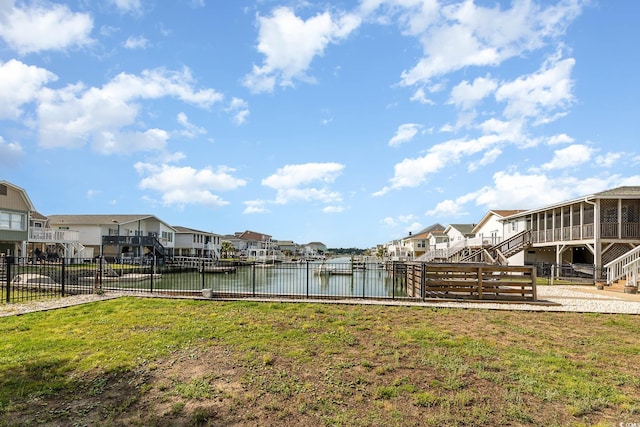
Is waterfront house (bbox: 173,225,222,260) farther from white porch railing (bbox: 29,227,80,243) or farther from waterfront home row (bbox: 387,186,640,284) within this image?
waterfront home row (bbox: 387,186,640,284)

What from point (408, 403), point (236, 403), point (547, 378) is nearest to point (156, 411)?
point (236, 403)

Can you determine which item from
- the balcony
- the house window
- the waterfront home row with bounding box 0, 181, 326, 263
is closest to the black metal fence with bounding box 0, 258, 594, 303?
the balcony

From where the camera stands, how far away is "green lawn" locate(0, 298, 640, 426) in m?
4.35

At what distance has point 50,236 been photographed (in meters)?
32.6

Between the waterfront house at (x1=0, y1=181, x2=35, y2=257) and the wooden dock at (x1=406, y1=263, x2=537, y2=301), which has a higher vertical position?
the waterfront house at (x1=0, y1=181, x2=35, y2=257)

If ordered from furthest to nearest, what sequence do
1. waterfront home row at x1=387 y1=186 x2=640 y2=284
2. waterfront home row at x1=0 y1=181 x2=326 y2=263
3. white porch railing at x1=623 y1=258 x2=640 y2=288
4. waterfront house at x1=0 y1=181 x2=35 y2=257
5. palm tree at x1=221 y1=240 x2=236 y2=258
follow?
palm tree at x1=221 y1=240 x2=236 y2=258 < waterfront home row at x1=0 y1=181 x2=326 y2=263 < waterfront house at x1=0 y1=181 x2=35 y2=257 < waterfront home row at x1=387 y1=186 x2=640 y2=284 < white porch railing at x1=623 y1=258 x2=640 y2=288

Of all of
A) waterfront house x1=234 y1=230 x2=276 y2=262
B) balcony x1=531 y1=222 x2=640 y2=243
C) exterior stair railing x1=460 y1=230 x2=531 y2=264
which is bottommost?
waterfront house x1=234 y1=230 x2=276 y2=262

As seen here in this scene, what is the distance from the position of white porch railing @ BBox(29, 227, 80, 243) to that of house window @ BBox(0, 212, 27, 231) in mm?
906

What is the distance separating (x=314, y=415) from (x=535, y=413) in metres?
2.71

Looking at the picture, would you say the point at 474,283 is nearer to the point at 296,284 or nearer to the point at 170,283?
the point at 296,284

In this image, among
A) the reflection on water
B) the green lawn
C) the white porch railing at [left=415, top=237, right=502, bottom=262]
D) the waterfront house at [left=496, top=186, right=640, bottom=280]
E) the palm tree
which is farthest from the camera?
the palm tree

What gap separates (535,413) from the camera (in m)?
4.37

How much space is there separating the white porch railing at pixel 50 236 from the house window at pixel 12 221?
0.91 m

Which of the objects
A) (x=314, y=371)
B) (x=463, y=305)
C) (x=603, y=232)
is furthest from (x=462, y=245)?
(x=314, y=371)
